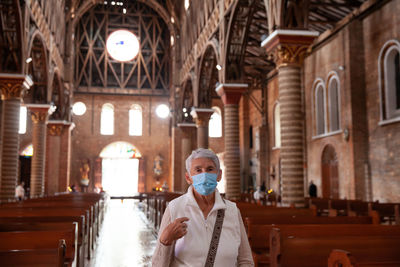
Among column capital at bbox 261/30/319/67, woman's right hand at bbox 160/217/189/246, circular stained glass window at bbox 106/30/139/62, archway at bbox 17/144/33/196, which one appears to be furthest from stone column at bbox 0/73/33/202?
circular stained glass window at bbox 106/30/139/62

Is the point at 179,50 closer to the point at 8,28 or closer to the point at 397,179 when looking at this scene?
the point at 8,28

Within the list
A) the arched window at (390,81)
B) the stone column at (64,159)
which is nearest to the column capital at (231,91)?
the arched window at (390,81)

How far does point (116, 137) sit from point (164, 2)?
11050 millimetres

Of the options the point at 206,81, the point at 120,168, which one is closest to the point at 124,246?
the point at 206,81

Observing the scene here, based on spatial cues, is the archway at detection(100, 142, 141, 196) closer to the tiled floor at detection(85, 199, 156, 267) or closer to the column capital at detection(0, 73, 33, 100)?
the column capital at detection(0, 73, 33, 100)

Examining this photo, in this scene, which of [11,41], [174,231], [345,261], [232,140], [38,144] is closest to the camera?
[174,231]

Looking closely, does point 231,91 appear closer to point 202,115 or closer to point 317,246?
point 202,115

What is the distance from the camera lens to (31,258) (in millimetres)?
3141

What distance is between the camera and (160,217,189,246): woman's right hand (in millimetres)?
2215

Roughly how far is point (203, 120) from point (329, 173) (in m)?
6.63

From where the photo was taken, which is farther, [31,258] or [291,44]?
[291,44]

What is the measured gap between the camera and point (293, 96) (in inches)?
393

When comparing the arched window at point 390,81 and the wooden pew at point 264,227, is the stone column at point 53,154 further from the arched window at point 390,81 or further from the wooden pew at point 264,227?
the wooden pew at point 264,227

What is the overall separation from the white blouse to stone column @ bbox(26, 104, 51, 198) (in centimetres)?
1877
